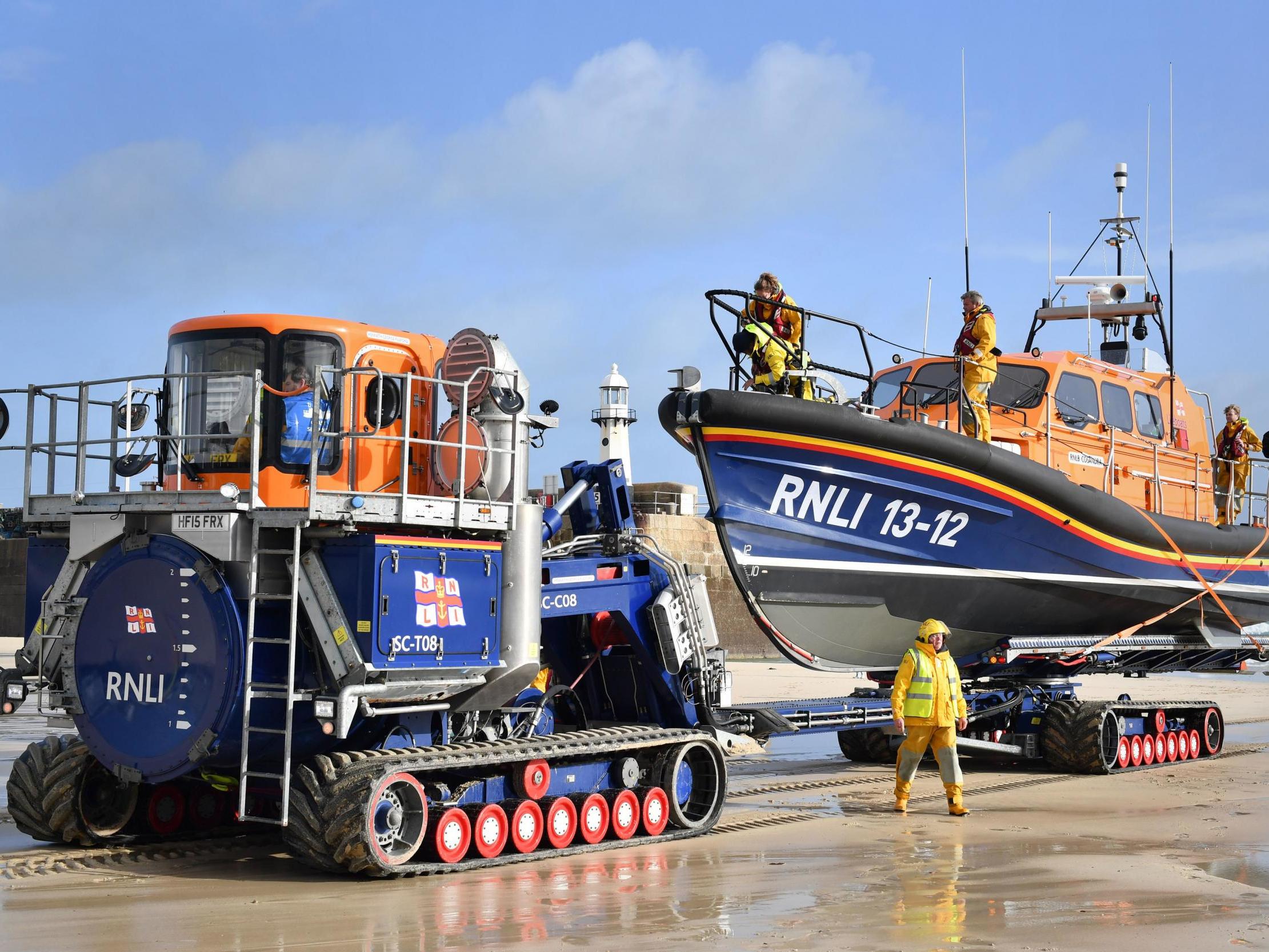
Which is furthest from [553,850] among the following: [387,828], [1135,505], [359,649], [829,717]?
[1135,505]

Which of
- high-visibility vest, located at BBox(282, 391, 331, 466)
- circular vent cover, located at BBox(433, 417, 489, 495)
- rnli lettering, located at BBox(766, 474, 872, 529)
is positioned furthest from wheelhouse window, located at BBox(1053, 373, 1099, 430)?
high-visibility vest, located at BBox(282, 391, 331, 466)

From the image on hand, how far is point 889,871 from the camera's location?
787 cm

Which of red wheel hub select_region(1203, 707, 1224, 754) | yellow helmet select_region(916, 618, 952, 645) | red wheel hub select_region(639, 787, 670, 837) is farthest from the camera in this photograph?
red wheel hub select_region(1203, 707, 1224, 754)

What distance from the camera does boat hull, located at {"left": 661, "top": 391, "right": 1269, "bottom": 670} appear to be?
34.4 feet

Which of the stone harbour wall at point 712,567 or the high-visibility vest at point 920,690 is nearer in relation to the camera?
the high-visibility vest at point 920,690

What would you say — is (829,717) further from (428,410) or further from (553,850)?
(428,410)

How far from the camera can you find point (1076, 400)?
13820mm

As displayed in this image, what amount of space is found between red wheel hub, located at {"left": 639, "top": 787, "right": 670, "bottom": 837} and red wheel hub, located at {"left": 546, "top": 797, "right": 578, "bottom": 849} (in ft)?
1.85

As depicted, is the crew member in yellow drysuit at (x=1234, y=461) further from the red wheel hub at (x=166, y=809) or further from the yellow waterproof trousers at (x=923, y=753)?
the red wheel hub at (x=166, y=809)

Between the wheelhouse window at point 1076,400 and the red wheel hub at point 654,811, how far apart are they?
6.55 meters

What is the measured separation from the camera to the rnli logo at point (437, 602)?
7637mm

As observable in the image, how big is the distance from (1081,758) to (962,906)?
22.1 feet

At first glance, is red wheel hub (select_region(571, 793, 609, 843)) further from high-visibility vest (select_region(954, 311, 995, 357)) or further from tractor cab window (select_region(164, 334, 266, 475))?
high-visibility vest (select_region(954, 311, 995, 357))

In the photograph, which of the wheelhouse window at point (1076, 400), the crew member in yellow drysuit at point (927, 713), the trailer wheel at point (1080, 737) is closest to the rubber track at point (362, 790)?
the crew member in yellow drysuit at point (927, 713)
